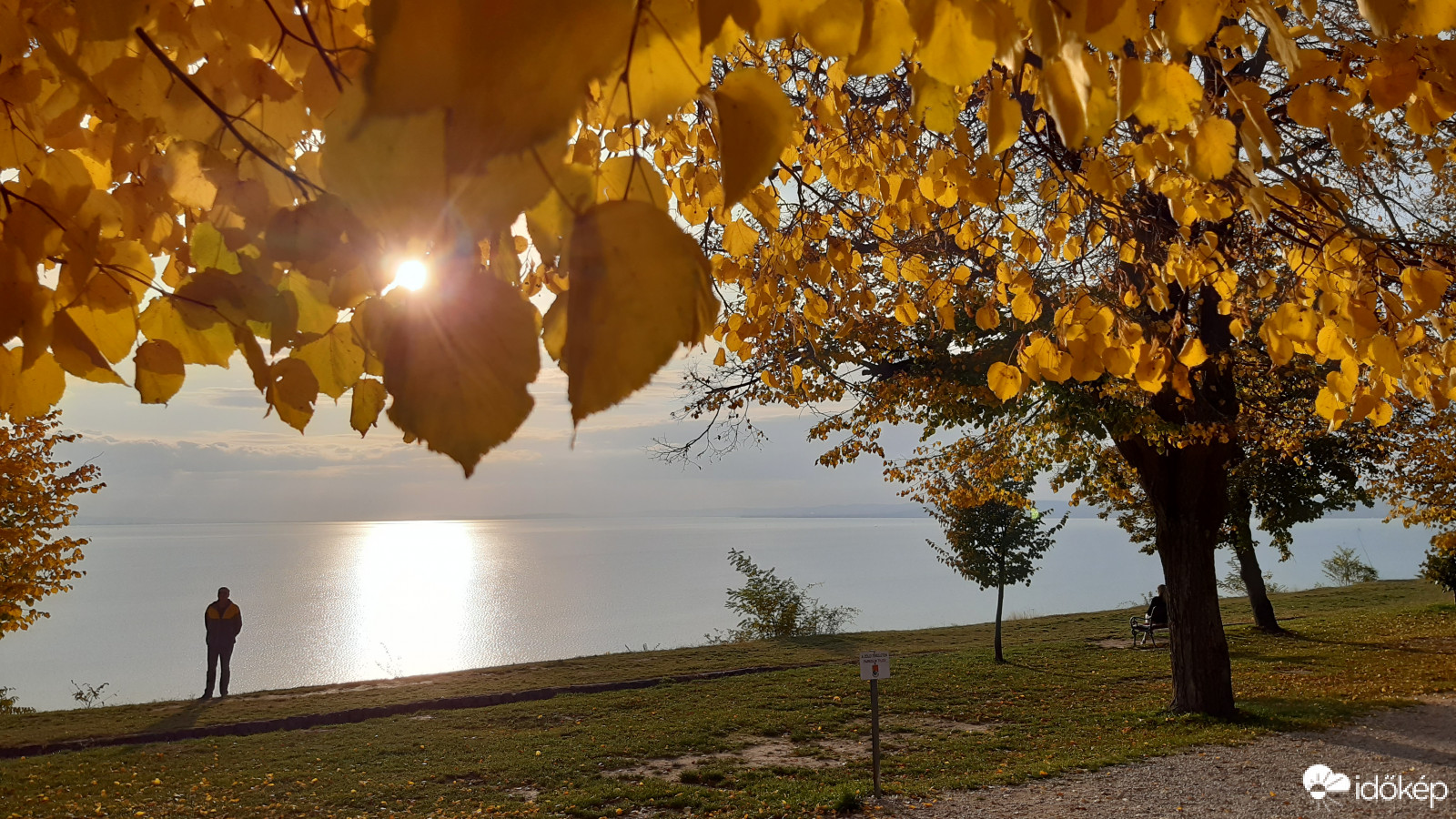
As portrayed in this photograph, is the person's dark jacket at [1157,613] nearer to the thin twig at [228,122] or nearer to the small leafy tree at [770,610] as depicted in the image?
the small leafy tree at [770,610]

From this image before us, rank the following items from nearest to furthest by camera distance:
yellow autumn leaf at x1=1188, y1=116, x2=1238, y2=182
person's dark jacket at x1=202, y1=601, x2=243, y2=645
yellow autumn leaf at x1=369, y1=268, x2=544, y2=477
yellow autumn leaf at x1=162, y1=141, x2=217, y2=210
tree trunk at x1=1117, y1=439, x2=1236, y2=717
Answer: yellow autumn leaf at x1=369, y1=268, x2=544, y2=477, yellow autumn leaf at x1=162, y1=141, x2=217, y2=210, yellow autumn leaf at x1=1188, y1=116, x2=1238, y2=182, tree trunk at x1=1117, y1=439, x2=1236, y2=717, person's dark jacket at x1=202, y1=601, x2=243, y2=645

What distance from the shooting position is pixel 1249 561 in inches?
701

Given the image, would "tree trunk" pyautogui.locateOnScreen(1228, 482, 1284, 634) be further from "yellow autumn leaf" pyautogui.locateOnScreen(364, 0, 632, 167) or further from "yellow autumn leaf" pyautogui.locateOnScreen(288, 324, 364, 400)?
"yellow autumn leaf" pyautogui.locateOnScreen(364, 0, 632, 167)

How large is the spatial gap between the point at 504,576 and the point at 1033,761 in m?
77.8

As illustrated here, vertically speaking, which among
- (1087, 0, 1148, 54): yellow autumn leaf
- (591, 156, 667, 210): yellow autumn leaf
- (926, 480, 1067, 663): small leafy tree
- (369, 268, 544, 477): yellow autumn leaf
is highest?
(1087, 0, 1148, 54): yellow autumn leaf

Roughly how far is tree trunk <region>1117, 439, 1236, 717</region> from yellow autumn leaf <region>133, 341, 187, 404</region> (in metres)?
9.34

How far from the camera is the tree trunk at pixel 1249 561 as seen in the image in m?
17.3

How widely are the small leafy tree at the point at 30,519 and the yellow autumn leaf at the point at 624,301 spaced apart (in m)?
12.7

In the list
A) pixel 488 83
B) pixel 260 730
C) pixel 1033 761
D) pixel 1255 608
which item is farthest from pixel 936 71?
pixel 1255 608

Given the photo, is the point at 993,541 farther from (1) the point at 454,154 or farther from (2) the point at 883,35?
(1) the point at 454,154

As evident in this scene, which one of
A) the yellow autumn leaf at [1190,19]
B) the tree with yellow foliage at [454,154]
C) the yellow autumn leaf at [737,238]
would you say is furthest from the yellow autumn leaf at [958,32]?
the yellow autumn leaf at [737,238]

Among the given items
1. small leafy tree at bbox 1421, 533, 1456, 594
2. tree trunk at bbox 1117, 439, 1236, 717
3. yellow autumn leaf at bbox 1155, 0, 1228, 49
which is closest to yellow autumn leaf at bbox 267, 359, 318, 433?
yellow autumn leaf at bbox 1155, 0, 1228, 49

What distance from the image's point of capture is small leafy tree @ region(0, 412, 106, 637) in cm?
1023

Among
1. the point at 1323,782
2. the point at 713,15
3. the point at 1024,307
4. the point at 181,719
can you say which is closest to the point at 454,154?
the point at 713,15
